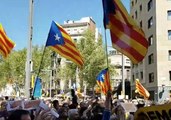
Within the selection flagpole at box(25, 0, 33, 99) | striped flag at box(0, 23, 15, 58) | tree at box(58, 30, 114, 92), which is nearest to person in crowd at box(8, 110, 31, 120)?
flagpole at box(25, 0, 33, 99)

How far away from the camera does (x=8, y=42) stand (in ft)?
59.8

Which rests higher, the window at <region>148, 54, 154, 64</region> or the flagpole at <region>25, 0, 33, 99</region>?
the window at <region>148, 54, 154, 64</region>

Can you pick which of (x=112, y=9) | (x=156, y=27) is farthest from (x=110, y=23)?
(x=156, y=27)

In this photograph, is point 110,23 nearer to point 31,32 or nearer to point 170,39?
point 31,32

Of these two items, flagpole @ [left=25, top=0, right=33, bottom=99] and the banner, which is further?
flagpole @ [left=25, top=0, right=33, bottom=99]

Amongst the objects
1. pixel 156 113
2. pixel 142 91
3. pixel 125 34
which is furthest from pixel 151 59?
pixel 156 113

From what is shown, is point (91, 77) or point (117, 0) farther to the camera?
point (91, 77)

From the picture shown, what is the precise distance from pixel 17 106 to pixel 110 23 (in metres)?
3.29

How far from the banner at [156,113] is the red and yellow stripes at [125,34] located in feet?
16.6

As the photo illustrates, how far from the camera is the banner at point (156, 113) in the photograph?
15.1 ft

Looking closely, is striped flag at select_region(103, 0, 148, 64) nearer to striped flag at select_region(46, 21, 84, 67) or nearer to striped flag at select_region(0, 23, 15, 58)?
striped flag at select_region(46, 21, 84, 67)

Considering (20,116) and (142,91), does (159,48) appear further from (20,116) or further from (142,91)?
(20,116)

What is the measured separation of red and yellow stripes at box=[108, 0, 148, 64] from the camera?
986cm

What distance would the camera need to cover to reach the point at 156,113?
4.68m
